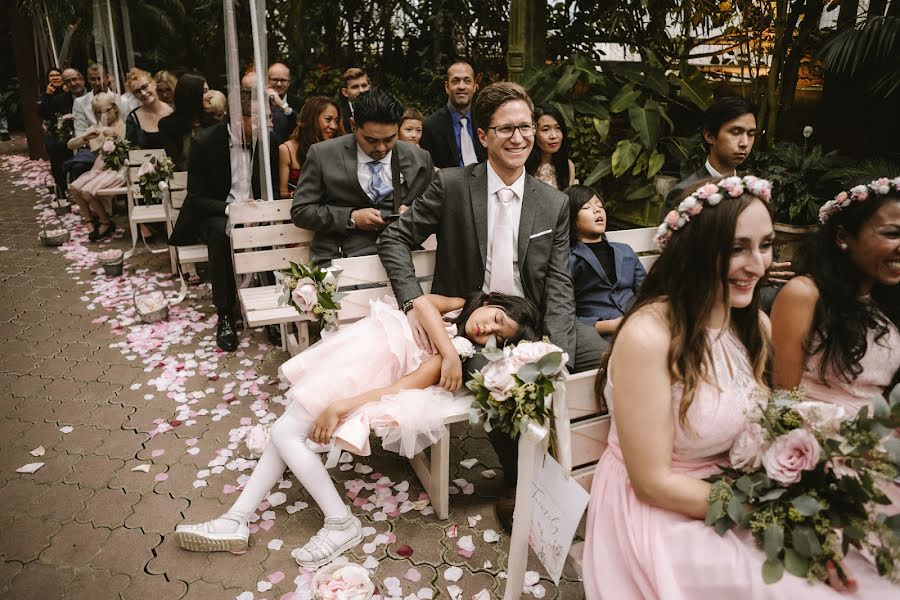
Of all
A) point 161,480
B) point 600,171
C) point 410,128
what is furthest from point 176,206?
point 600,171

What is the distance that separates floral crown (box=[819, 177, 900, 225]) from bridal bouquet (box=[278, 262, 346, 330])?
2.33 metres

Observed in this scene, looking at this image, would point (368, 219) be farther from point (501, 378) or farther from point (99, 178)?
point (99, 178)

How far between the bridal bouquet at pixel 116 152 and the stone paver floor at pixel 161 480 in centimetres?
215

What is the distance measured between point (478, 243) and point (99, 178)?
676cm

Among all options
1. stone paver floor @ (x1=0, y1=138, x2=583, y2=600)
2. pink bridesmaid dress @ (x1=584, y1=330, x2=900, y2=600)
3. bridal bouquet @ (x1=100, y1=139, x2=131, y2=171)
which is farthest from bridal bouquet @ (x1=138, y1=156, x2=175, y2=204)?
pink bridesmaid dress @ (x1=584, y1=330, x2=900, y2=600)

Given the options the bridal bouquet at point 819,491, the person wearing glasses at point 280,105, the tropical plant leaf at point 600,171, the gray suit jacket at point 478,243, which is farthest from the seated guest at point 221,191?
the bridal bouquet at point 819,491

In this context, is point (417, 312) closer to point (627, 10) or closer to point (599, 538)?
point (599, 538)

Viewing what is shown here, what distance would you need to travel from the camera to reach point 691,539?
6.31ft

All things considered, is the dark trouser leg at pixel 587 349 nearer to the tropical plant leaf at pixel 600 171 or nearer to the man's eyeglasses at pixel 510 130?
the man's eyeglasses at pixel 510 130

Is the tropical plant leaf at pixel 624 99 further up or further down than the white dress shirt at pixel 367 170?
further up

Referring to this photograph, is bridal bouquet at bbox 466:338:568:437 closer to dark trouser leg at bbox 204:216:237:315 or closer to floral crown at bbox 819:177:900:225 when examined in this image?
floral crown at bbox 819:177:900:225

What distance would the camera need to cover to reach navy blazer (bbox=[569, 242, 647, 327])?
12.6 feet

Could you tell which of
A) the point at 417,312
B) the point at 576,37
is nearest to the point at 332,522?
the point at 417,312

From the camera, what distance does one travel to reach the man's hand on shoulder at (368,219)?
13.5ft
